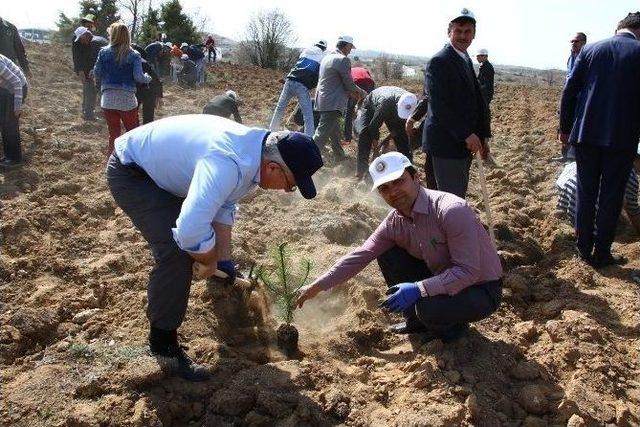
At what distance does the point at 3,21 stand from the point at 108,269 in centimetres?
482

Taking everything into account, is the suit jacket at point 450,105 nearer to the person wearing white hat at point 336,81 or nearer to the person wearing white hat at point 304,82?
the person wearing white hat at point 336,81

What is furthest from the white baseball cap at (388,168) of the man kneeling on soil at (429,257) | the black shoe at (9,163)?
the black shoe at (9,163)

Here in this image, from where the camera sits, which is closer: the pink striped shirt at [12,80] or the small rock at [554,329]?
the small rock at [554,329]

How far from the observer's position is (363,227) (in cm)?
500

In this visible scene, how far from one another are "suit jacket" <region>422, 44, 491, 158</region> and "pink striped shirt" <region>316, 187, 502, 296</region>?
1.08m

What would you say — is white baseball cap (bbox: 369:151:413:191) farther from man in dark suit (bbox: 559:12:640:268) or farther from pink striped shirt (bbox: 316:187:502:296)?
man in dark suit (bbox: 559:12:640:268)

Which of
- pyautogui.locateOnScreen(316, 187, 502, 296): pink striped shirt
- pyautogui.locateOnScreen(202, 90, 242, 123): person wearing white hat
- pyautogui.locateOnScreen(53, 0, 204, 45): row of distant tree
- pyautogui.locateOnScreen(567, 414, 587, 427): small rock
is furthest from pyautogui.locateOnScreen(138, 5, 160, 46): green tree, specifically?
pyautogui.locateOnScreen(567, 414, 587, 427): small rock

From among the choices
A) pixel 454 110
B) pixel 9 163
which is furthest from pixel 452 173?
pixel 9 163

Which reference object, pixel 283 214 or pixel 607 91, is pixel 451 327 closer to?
pixel 607 91

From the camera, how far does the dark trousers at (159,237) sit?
2596 mm

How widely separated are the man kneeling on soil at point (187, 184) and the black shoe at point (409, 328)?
1178 mm

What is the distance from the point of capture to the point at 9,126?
5.78 metres

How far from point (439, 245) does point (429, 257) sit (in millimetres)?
93

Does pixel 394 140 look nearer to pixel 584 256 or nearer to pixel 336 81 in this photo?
pixel 336 81
